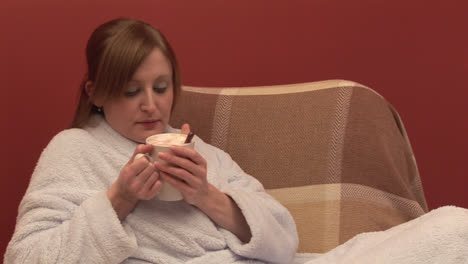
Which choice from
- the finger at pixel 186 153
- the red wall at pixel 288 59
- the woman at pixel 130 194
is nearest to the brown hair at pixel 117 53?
the woman at pixel 130 194

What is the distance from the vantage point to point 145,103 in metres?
1.30

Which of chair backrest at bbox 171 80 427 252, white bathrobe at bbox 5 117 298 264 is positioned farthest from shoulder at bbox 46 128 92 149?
chair backrest at bbox 171 80 427 252

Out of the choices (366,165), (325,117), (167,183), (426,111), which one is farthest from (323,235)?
(426,111)

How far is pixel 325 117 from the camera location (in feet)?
5.31

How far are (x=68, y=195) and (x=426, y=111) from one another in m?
1.39

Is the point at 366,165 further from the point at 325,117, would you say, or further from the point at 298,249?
the point at 298,249

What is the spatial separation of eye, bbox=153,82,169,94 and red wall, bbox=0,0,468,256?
2.30 ft

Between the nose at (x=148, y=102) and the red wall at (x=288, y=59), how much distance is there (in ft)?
2.41

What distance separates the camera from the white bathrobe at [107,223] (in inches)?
44.9

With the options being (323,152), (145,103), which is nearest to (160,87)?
(145,103)

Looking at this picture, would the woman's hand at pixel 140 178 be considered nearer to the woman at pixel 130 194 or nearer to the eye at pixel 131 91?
the woman at pixel 130 194

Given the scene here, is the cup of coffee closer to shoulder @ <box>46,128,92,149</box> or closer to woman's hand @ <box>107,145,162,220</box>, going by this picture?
woman's hand @ <box>107,145,162,220</box>

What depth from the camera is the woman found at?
1.14 m

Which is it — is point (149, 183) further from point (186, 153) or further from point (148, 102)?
point (148, 102)
